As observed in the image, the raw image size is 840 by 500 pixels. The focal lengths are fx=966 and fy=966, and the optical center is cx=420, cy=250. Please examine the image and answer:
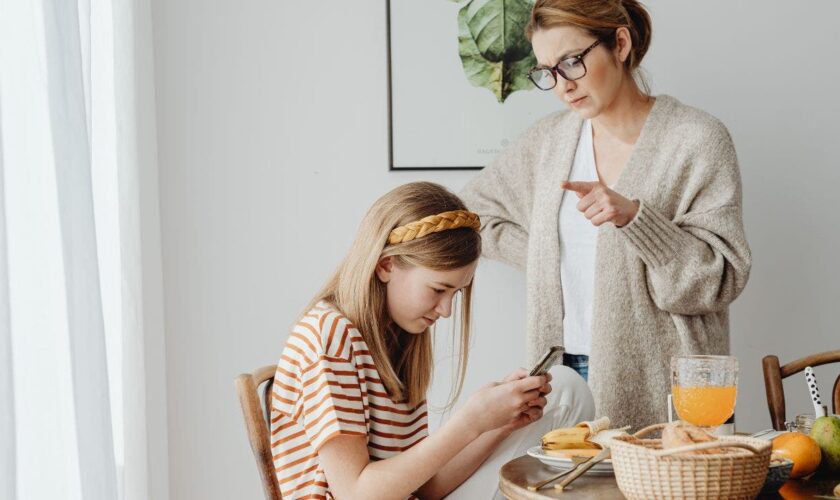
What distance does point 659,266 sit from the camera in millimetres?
1905

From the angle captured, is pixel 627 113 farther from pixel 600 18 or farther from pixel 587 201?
pixel 587 201

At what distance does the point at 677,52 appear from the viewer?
7.76 feet

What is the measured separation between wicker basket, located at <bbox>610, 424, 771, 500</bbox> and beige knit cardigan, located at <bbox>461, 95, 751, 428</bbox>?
2.68 feet

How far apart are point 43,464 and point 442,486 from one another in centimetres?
62

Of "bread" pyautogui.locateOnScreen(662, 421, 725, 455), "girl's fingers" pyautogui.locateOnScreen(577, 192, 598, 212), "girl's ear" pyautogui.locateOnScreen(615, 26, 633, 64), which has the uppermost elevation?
"girl's ear" pyautogui.locateOnScreen(615, 26, 633, 64)

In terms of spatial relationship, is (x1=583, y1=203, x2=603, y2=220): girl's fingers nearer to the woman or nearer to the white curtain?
the woman

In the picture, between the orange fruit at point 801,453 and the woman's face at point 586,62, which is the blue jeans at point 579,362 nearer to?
the woman's face at point 586,62

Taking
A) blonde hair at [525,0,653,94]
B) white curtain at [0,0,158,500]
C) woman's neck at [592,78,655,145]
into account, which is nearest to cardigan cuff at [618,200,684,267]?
woman's neck at [592,78,655,145]

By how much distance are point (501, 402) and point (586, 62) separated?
2.75 feet

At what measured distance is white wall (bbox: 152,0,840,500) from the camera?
2.35 meters

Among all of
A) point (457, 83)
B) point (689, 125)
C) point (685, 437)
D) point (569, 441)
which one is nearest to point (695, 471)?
point (685, 437)

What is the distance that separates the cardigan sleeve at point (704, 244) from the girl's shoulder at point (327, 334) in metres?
0.69

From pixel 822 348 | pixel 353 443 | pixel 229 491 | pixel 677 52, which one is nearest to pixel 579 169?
pixel 677 52

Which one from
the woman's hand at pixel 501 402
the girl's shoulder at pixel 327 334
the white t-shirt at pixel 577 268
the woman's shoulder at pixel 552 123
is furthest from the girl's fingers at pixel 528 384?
the woman's shoulder at pixel 552 123
